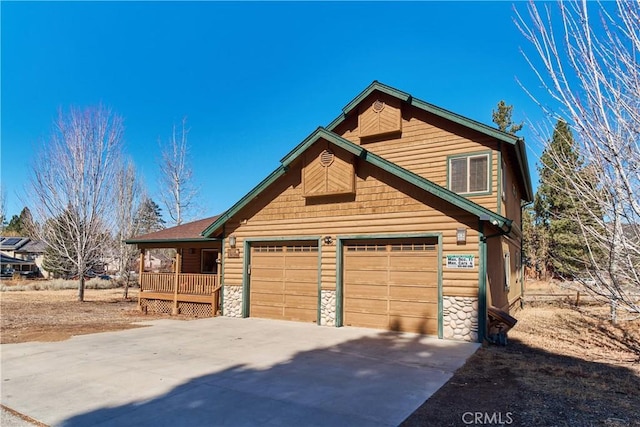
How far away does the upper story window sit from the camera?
11836 mm

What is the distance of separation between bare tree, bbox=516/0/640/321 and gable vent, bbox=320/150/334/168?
7.53m

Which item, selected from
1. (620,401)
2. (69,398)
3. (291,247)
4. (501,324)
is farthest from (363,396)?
(291,247)

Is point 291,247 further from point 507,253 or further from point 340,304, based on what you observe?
point 507,253

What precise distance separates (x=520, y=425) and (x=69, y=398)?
18.0 feet

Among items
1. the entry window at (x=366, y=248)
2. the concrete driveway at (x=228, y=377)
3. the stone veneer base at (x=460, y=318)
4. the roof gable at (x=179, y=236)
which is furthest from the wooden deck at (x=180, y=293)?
the stone veneer base at (x=460, y=318)

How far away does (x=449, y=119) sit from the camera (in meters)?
12.4

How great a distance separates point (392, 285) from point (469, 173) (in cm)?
412

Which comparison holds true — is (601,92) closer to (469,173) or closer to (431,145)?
(469,173)

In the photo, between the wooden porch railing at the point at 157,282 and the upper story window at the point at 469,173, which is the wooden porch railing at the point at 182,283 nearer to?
the wooden porch railing at the point at 157,282

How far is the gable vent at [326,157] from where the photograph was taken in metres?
11.6

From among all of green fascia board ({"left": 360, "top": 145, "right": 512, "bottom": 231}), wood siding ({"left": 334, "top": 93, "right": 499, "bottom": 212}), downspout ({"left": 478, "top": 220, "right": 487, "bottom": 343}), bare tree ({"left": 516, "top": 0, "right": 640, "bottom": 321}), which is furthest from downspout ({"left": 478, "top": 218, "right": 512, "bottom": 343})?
bare tree ({"left": 516, "top": 0, "right": 640, "bottom": 321})

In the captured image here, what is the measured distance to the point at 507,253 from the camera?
13555 mm

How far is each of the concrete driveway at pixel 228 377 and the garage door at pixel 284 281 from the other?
186cm

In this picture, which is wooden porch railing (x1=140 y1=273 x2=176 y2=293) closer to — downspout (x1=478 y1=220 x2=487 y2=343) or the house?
the house
